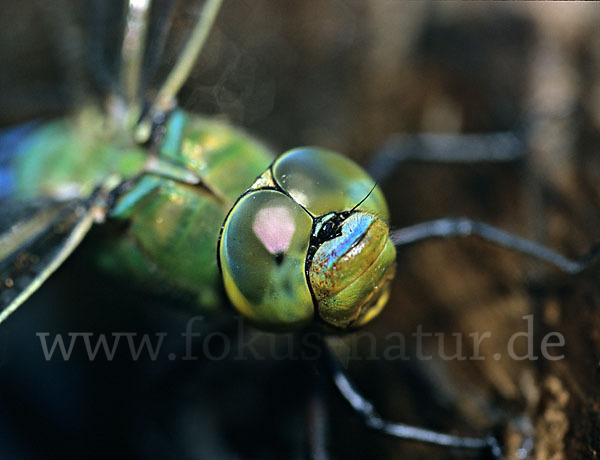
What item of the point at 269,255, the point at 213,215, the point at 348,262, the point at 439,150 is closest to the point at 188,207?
the point at 213,215

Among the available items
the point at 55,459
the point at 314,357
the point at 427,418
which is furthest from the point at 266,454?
the point at 55,459

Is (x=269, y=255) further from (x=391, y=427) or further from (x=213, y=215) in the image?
(x=391, y=427)

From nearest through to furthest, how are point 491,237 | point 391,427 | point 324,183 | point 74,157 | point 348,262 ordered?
point 348,262, point 324,183, point 391,427, point 491,237, point 74,157

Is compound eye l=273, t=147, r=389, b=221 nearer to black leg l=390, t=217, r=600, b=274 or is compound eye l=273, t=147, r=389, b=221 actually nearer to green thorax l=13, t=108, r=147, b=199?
black leg l=390, t=217, r=600, b=274

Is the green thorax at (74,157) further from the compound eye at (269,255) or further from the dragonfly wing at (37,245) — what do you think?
the compound eye at (269,255)

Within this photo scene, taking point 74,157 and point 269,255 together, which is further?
point 74,157

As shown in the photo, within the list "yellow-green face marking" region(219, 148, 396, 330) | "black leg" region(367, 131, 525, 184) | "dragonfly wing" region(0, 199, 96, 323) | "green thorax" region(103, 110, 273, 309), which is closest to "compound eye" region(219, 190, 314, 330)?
"yellow-green face marking" region(219, 148, 396, 330)

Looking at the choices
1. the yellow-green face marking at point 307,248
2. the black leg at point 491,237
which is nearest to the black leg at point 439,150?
the black leg at point 491,237

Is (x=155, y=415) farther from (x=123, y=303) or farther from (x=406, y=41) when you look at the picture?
(x=406, y=41)
